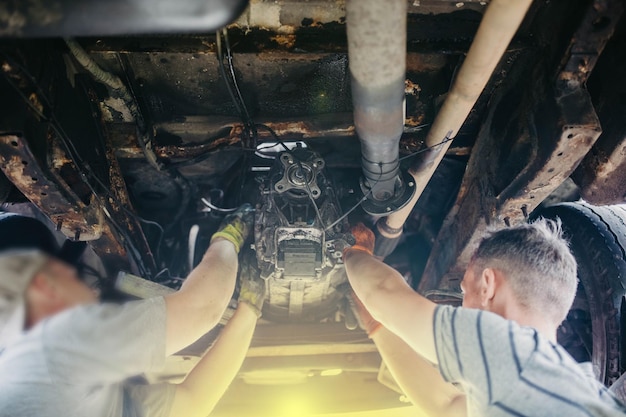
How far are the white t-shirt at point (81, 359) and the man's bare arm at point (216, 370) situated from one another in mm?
414

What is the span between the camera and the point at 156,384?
2.29 m

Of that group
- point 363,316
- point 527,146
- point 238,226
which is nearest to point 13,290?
point 238,226

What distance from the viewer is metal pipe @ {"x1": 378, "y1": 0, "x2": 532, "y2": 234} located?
1392mm

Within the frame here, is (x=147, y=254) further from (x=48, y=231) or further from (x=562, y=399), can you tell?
(x=562, y=399)

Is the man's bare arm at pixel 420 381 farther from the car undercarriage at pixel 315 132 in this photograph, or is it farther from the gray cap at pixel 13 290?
the gray cap at pixel 13 290

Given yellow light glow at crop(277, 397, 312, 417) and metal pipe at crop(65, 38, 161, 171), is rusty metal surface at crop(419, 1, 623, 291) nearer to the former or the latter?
yellow light glow at crop(277, 397, 312, 417)

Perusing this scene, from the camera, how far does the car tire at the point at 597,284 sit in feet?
7.18

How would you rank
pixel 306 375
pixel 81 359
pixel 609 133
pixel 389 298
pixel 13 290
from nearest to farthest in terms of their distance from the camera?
pixel 81 359 < pixel 609 133 < pixel 13 290 < pixel 389 298 < pixel 306 375

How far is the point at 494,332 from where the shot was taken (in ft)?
5.32

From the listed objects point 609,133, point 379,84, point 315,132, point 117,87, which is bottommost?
point 315,132

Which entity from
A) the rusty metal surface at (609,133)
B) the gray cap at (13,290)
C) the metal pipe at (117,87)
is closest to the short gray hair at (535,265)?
the rusty metal surface at (609,133)

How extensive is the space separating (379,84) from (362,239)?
118cm

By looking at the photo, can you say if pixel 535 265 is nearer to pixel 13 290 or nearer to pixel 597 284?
pixel 597 284

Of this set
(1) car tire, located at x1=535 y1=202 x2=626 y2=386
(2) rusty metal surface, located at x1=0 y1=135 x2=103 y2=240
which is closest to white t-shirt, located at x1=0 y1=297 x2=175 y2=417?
(2) rusty metal surface, located at x1=0 y1=135 x2=103 y2=240
